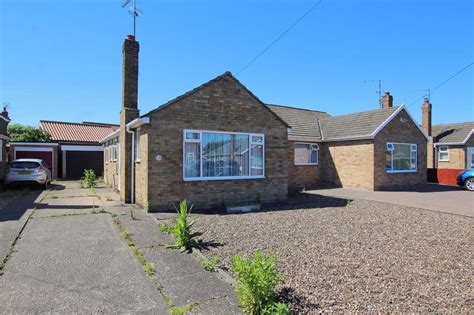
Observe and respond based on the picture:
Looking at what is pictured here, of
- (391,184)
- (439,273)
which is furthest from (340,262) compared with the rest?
(391,184)

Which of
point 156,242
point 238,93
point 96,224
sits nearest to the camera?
point 156,242

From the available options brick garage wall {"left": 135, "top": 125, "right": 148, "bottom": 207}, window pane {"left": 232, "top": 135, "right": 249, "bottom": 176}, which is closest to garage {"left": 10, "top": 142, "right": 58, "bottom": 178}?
brick garage wall {"left": 135, "top": 125, "right": 148, "bottom": 207}

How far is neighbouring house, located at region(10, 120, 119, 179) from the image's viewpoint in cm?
2067

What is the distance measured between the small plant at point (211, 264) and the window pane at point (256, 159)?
594 centimetres

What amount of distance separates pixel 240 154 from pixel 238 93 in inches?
83.3

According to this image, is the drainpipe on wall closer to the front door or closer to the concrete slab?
the concrete slab

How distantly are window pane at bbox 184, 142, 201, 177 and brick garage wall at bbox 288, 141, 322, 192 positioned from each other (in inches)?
302

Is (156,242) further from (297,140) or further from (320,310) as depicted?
(297,140)

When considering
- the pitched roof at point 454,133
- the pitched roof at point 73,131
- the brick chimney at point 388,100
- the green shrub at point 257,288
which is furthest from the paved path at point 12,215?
the pitched roof at point 454,133

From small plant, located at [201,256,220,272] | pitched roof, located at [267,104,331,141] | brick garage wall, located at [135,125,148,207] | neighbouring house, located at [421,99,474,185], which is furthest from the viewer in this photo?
neighbouring house, located at [421,99,474,185]

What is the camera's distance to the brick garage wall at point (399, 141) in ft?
50.1

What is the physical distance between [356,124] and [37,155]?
69.9 feet

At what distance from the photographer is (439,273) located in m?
4.41

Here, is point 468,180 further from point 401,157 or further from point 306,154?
point 306,154
